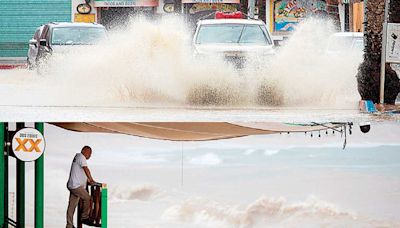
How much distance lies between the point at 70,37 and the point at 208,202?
1056 mm

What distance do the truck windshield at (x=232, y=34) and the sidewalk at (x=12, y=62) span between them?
0.79 metres

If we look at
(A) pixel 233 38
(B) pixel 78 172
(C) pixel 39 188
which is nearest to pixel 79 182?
(B) pixel 78 172

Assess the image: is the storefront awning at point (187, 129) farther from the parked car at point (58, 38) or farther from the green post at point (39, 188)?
the parked car at point (58, 38)

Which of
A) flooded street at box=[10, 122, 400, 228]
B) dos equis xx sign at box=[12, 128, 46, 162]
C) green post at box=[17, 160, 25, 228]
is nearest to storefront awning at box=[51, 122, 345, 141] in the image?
flooded street at box=[10, 122, 400, 228]

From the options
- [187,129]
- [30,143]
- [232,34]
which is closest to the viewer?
[30,143]

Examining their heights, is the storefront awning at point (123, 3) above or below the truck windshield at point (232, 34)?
above

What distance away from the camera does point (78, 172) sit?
5559mm

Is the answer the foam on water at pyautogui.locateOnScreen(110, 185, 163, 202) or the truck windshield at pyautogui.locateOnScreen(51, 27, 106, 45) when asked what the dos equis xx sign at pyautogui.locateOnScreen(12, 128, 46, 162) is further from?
the truck windshield at pyautogui.locateOnScreen(51, 27, 106, 45)

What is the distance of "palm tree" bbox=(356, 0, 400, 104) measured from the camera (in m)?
6.21

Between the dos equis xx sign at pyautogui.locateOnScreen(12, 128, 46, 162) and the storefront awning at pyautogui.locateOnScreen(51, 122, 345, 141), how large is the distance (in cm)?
13

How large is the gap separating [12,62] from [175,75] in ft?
2.47

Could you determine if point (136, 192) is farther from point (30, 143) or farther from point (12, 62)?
point (12, 62)

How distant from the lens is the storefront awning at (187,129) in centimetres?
559

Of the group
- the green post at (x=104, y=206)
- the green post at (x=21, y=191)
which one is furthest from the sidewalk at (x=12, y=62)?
the green post at (x=104, y=206)
